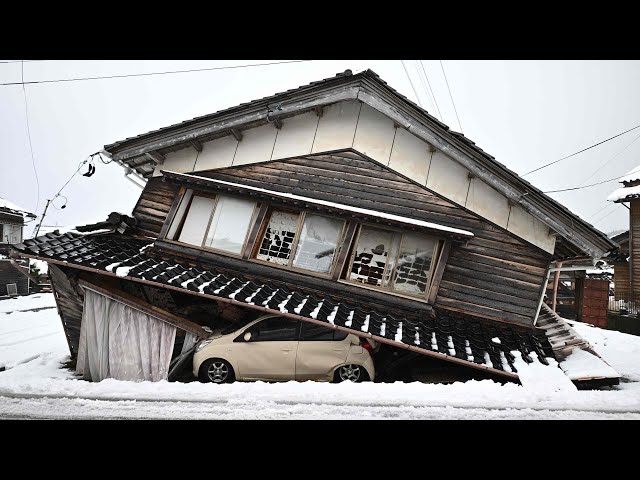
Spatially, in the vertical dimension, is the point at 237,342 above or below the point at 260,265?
below

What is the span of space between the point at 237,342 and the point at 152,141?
5026mm

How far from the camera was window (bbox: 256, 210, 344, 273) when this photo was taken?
7820 millimetres

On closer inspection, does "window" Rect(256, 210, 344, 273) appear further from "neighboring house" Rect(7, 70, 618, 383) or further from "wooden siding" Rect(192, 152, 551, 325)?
"wooden siding" Rect(192, 152, 551, 325)

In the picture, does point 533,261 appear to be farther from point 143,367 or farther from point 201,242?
point 143,367

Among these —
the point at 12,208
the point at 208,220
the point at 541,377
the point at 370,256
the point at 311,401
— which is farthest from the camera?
the point at 12,208

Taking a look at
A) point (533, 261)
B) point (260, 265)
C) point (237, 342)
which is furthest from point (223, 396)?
point (533, 261)

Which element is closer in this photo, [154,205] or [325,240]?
[325,240]

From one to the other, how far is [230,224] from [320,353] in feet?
11.4

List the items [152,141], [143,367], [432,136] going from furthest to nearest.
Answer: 1. [152,141]
2. [432,136]
3. [143,367]

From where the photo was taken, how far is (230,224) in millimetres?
8195

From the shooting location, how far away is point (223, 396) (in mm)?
4754

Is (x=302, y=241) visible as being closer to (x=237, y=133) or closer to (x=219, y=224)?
(x=219, y=224)

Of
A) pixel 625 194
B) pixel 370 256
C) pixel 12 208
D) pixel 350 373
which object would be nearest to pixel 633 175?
pixel 625 194

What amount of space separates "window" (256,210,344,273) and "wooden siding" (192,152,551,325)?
1.94 feet
